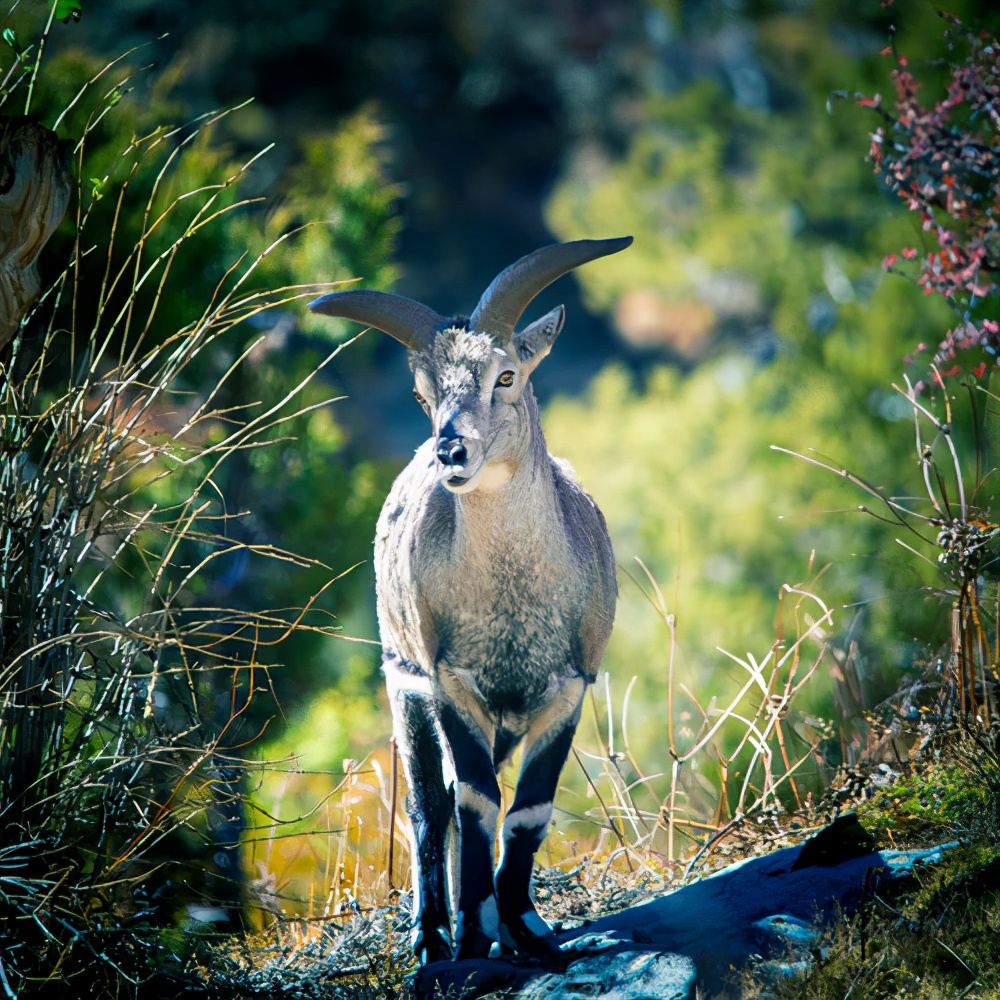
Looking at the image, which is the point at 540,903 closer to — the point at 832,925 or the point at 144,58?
the point at 832,925

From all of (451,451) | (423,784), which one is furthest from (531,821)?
(451,451)

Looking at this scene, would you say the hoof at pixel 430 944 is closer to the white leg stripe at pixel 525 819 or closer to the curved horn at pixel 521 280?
the white leg stripe at pixel 525 819

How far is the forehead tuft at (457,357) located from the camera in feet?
12.3

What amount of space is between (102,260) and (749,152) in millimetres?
7077

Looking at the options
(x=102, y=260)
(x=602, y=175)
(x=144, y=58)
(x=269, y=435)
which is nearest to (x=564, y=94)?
(x=602, y=175)

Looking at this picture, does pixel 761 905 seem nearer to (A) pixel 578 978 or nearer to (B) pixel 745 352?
(A) pixel 578 978

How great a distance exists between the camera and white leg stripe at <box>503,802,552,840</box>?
3.83m

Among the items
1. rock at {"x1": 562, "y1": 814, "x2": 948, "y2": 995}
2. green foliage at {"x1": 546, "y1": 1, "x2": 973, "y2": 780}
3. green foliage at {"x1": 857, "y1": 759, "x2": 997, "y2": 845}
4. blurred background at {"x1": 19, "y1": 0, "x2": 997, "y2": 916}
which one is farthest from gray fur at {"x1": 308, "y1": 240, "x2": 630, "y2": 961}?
green foliage at {"x1": 546, "y1": 1, "x2": 973, "y2": 780}

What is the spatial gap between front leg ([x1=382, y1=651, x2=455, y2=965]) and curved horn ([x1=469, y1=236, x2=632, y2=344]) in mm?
1075

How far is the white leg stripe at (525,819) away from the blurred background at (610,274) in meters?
2.05

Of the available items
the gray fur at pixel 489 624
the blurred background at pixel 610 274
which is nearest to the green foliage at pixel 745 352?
the blurred background at pixel 610 274

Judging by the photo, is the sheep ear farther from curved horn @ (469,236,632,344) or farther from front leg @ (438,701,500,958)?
front leg @ (438,701,500,958)

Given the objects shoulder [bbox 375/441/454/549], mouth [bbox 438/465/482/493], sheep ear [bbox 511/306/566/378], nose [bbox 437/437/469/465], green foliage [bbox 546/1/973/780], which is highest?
sheep ear [bbox 511/306/566/378]

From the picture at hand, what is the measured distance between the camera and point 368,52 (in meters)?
10.2
